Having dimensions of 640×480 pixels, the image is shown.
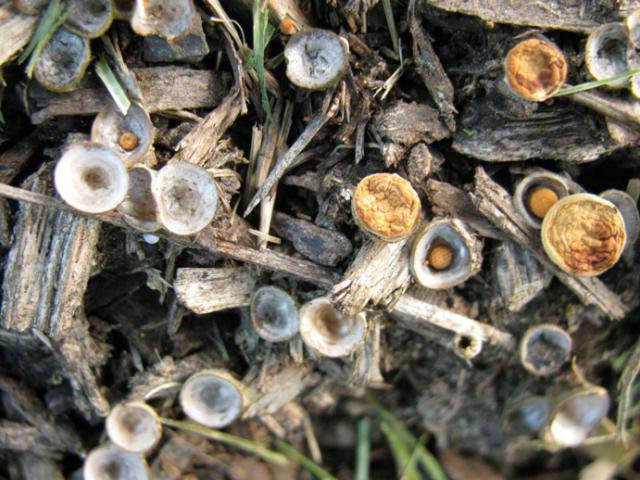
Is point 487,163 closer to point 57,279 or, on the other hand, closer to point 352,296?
point 352,296

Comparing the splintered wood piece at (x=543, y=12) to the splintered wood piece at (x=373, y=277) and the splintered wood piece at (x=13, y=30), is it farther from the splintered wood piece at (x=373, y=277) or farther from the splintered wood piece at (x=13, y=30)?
the splintered wood piece at (x=13, y=30)

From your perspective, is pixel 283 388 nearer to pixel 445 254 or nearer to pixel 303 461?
pixel 303 461

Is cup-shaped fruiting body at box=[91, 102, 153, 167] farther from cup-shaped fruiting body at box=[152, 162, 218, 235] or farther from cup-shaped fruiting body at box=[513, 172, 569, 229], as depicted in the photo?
cup-shaped fruiting body at box=[513, 172, 569, 229]

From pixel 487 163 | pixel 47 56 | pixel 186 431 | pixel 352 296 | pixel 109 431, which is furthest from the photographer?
pixel 186 431

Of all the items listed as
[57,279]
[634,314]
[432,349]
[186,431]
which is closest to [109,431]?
[186,431]

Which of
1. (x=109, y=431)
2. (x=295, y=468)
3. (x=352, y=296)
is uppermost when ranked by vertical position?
(x=352, y=296)
